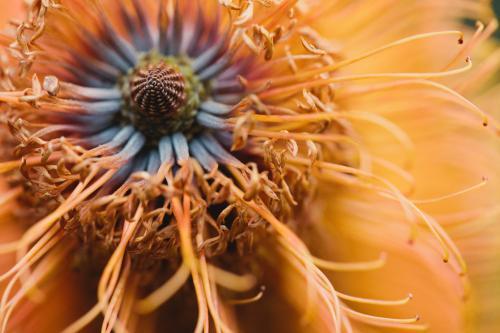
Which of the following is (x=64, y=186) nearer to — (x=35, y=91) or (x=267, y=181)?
(x=35, y=91)

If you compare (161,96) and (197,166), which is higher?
(161,96)

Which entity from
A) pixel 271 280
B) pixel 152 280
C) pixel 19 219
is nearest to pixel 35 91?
pixel 19 219

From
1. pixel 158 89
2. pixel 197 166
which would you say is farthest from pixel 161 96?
pixel 197 166

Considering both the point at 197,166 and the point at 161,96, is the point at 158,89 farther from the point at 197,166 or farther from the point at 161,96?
the point at 197,166

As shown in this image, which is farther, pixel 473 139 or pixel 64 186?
pixel 473 139

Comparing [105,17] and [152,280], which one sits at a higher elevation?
[105,17]
